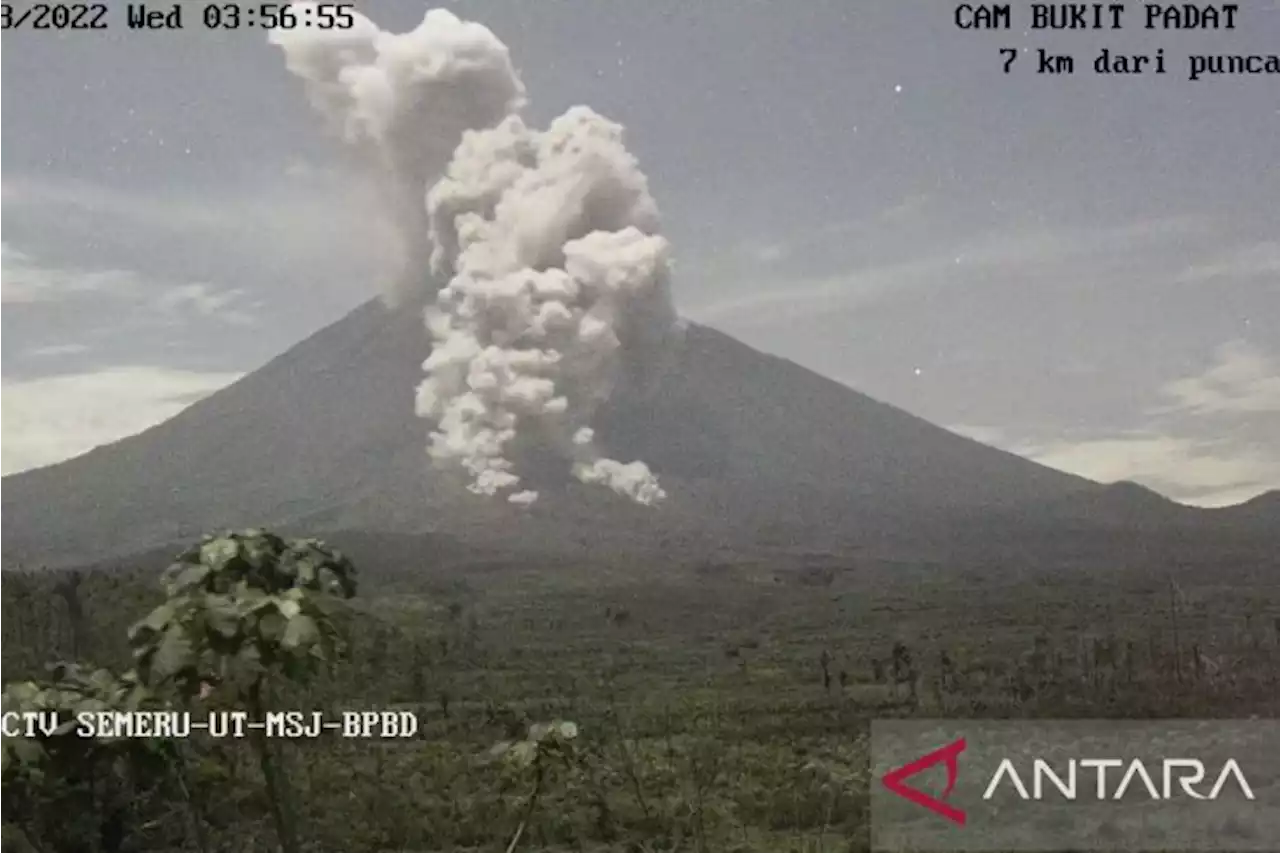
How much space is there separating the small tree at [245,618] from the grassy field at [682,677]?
4.30 feet

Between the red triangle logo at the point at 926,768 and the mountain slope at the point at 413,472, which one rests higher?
the mountain slope at the point at 413,472

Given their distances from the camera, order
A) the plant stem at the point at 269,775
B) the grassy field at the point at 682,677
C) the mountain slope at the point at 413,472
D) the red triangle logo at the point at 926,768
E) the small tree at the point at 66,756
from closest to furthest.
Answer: the small tree at the point at 66,756, the plant stem at the point at 269,775, the red triangle logo at the point at 926,768, the grassy field at the point at 682,677, the mountain slope at the point at 413,472

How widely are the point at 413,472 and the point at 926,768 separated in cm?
698

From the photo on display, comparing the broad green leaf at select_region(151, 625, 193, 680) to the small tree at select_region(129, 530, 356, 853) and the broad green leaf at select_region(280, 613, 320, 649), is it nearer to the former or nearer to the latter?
the small tree at select_region(129, 530, 356, 853)

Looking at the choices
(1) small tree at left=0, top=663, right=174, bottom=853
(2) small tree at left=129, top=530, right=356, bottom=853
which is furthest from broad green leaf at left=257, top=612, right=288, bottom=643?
(1) small tree at left=0, top=663, right=174, bottom=853

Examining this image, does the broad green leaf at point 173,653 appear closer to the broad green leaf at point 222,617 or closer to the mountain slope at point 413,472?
the broad green leaf at point 222,617

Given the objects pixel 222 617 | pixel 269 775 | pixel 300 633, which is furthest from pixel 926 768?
pixel 222 617

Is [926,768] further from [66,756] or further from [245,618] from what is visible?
[66,756]

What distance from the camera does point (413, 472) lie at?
11.6m

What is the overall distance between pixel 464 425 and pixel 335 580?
6.84m

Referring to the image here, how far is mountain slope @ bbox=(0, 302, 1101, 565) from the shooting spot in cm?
1058

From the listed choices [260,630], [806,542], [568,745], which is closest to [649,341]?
[806,542]

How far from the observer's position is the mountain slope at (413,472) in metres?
10.6

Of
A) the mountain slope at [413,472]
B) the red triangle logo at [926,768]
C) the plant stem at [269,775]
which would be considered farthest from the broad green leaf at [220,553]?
the mountain slope at [413,472]
